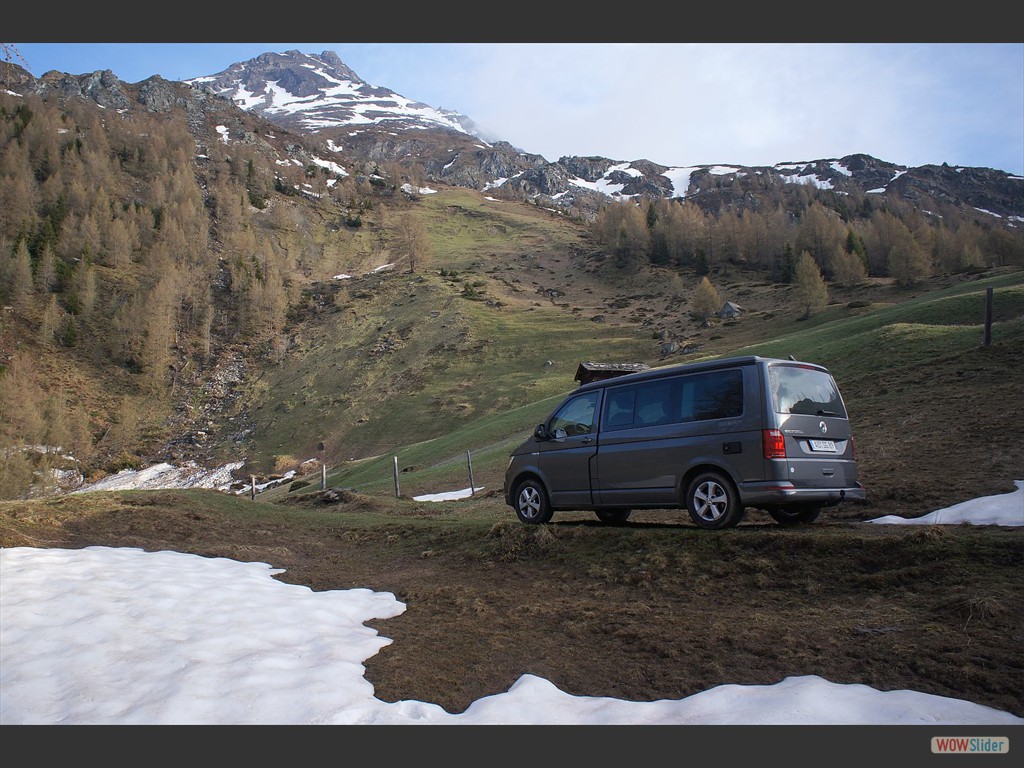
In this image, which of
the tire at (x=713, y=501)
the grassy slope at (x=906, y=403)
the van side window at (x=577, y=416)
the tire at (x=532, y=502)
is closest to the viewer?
the tire at (x=713, y=501)

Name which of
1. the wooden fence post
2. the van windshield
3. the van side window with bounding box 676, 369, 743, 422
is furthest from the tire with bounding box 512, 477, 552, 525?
the wooden fence post

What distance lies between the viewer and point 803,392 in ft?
28.7

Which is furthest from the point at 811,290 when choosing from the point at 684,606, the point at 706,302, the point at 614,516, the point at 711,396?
the point at 684,606

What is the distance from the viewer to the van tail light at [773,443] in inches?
316

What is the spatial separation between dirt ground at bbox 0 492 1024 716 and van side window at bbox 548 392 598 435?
164cm

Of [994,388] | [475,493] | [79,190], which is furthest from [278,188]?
[994,388]

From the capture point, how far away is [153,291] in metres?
90.1

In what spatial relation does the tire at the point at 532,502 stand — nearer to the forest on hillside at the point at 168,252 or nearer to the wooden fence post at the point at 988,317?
the wooden fence post at the point at 988,317

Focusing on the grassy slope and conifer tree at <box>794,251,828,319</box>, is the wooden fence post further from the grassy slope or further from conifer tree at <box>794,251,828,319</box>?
conifer tree at <box>794,251,828,319</box>

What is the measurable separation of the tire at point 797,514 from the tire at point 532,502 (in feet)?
12.5

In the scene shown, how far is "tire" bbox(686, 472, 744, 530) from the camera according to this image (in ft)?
27.3

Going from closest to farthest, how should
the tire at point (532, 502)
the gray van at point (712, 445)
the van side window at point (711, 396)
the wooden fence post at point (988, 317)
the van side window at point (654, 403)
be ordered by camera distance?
the gray van at point (712, 445)
the van side window at point (711, 396)
the van side window at point (654, 403)
the tire at point (532, 502)
the wooden fence post at point (988, 317)

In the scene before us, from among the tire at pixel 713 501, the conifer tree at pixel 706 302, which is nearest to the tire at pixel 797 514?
the tire at pixel 713 501

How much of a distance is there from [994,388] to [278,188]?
163131mm
